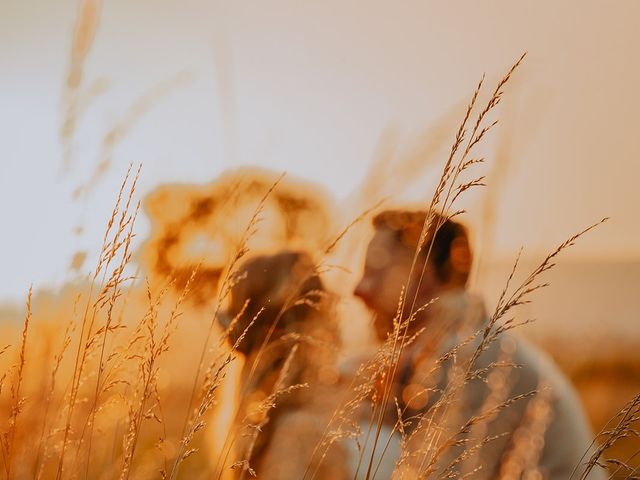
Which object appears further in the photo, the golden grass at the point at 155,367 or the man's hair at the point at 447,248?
the man's hair at the point at 447,248

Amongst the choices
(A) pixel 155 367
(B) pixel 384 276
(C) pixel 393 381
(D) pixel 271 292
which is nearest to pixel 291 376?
(D) pixel 271 292

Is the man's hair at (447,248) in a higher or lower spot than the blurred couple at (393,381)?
higher

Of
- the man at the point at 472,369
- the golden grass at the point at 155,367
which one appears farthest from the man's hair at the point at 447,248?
the golden grass at the point at 155,367

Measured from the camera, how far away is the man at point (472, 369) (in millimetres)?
2416

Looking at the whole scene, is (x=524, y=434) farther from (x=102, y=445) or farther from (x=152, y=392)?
(x=152, y=392)

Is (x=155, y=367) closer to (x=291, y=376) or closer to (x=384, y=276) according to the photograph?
(x=291, y=376)

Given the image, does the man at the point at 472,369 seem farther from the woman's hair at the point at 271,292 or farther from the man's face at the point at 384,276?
the woman's hair at the point at 271,292

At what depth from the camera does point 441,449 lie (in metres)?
1.29

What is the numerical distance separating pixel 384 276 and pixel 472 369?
39.4 inches

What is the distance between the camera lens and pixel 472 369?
2.35 metres

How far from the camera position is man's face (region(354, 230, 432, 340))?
10.0 ft

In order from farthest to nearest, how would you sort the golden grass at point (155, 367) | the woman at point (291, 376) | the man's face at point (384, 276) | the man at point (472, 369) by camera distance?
the man's face at point (384, 276) → the man at point (472, 369) → the woman at point (291, 376) → the golden grass at point (155, 367)

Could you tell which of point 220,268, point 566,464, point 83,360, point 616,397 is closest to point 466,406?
point 566,464

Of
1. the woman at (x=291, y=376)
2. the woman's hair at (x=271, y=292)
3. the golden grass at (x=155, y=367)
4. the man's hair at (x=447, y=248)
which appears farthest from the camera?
the man's hair at (x=447, y=248)
